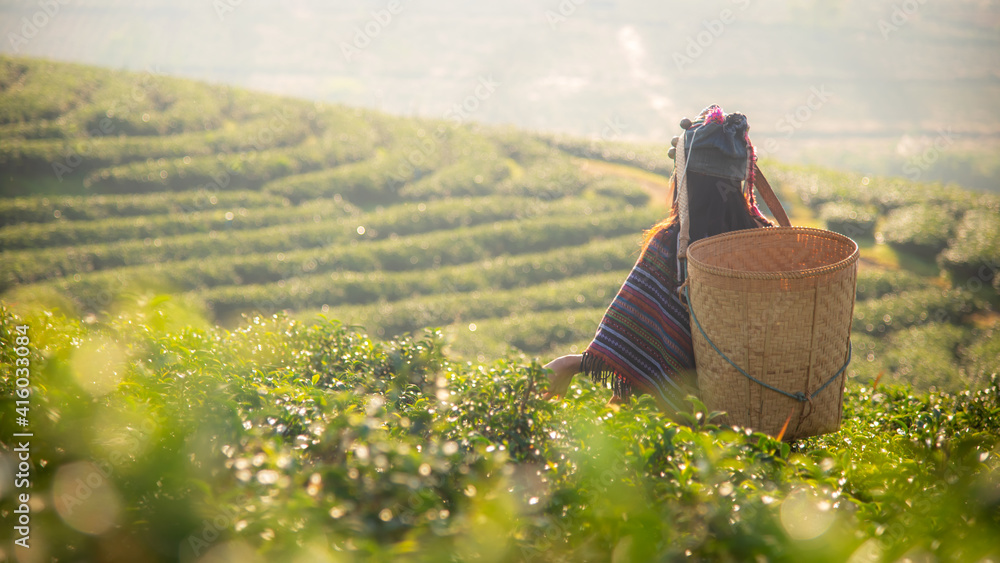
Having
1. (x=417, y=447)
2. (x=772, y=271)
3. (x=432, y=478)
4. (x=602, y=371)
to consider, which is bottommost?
(x=602, y=371)

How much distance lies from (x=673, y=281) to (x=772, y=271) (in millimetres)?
526

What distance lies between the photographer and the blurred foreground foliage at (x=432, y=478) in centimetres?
167

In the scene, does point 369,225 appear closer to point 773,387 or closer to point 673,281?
point 673,281

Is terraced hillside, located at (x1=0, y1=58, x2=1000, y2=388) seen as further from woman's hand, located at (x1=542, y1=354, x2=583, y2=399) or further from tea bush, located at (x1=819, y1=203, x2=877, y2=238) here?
woman's hand, located at (x1=542, y1=354, x2=583, y2=399)

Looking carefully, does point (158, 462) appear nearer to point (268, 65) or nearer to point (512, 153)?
point (512, 153)

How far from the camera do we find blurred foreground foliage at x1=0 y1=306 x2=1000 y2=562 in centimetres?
167

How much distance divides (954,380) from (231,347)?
9062 millimetres

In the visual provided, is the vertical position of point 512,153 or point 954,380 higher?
point 512,153

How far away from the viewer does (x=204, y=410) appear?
2.22 metres

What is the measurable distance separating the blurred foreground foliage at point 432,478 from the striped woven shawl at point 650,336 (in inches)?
21.8

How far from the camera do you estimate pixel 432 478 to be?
1.89 meters

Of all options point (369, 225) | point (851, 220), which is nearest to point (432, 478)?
point (369, 225)

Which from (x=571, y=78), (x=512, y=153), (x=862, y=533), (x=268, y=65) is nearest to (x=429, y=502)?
(x=862, y=533)

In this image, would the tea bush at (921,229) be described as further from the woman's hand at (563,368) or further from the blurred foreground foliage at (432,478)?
the woman's hand at (563,368)
